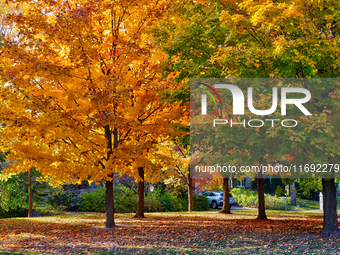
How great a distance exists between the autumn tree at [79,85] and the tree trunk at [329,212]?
589 cm

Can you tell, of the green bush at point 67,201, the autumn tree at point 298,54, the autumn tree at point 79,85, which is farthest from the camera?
the green bush at point 67,201

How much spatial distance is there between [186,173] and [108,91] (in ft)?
43.1

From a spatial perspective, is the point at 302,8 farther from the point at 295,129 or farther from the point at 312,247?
the point at 312,247

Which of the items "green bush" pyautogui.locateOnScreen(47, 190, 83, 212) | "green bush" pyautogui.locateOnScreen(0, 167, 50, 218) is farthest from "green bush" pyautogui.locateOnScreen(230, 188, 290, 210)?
"green bush" pyautogui.locateOnScreen(0, 167, 50, 218)

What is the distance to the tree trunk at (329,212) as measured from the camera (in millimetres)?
11664

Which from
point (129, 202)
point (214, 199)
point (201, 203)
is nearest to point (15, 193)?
point (129, 202)

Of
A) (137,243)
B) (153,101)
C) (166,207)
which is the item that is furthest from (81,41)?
(166,207)

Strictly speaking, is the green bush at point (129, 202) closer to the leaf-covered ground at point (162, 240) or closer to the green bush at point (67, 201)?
the green bush at point (67, 201)

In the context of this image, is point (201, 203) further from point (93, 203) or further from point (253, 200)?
point (93, 203)

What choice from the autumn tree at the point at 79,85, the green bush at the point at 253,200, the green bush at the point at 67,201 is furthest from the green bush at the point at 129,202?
the autumn tree at the point at 79,85

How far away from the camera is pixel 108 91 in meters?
12.5

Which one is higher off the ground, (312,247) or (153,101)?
(153,101)
